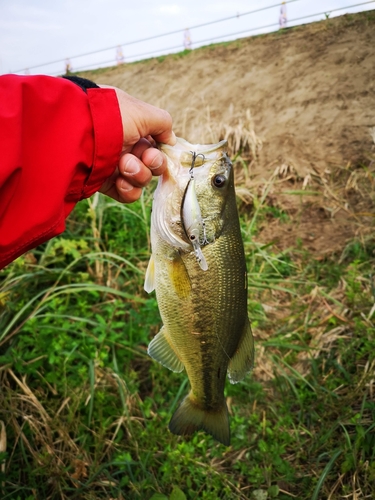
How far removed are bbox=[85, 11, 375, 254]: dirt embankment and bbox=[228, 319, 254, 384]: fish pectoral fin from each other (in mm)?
2846

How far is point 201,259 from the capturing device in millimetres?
1773

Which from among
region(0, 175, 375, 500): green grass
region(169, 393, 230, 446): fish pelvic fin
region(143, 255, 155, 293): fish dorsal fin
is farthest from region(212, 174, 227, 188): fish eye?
region(0, 175, 375, 500): green grass

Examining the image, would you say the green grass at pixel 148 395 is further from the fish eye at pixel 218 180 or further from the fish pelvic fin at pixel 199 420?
the fish eye at pixel 218 180

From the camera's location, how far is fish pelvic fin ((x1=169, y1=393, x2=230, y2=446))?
1994mm

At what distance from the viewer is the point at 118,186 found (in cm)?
205

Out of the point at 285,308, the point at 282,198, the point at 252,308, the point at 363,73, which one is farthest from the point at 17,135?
the point at 363,73

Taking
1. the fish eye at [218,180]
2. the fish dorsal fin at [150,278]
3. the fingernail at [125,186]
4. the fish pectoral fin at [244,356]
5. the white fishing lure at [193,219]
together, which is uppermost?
the fish eye at [218,180]

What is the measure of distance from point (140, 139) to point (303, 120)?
4.66m

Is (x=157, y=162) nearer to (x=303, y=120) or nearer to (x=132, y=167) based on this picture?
(x=132, y=167)

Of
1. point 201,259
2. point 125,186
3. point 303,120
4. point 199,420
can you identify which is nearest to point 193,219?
point 201,259

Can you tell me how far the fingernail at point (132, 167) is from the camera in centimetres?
188

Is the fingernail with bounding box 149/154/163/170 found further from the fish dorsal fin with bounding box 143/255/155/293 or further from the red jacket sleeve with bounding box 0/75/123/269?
the fish dorsal fin with bounding box 143/255/155/293

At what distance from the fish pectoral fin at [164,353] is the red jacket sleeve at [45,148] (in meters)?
0.68

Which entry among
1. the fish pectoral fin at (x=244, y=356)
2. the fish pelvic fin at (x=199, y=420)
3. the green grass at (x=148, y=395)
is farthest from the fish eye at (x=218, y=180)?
the green grass at (x=148, y=395)
